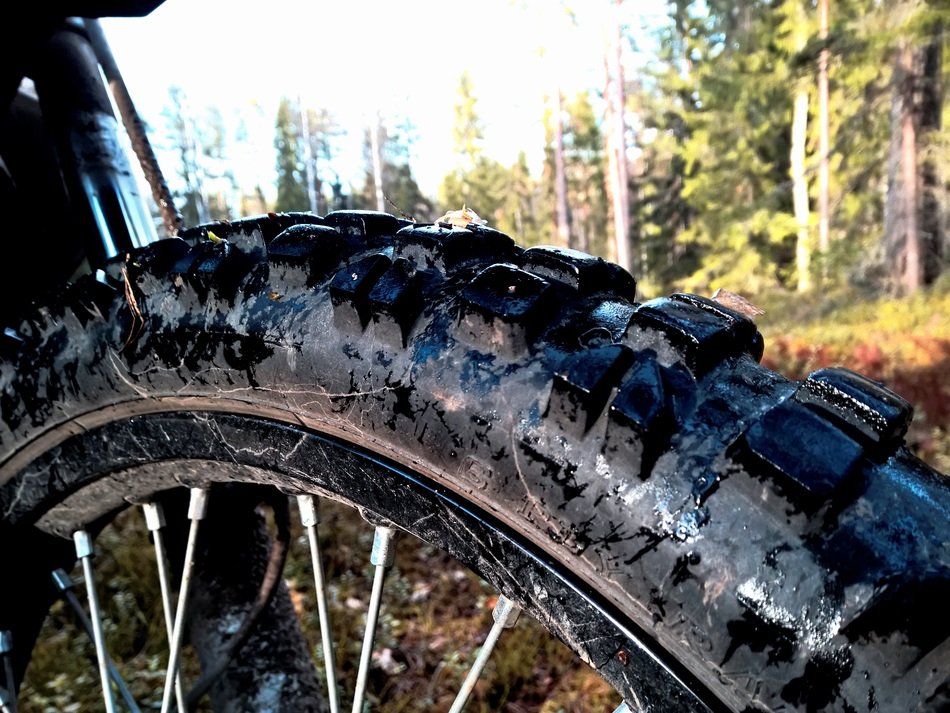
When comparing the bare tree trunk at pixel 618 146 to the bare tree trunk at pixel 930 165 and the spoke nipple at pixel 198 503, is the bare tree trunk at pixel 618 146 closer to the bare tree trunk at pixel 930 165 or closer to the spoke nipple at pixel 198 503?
the bare tree trunk at pixel 930 165

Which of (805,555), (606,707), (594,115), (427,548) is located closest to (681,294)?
(805,555)

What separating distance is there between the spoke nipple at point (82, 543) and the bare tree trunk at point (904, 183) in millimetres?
10463

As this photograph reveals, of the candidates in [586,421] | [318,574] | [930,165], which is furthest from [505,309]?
[930,165]

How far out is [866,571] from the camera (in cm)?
48

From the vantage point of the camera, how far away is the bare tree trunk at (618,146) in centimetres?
1573

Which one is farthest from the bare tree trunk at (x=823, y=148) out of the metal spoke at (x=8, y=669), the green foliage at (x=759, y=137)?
the metal spoke at (x=8, y=669)

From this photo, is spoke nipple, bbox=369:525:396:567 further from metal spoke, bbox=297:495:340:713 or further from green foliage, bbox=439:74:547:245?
green foliage, bbox=439:74:547:245

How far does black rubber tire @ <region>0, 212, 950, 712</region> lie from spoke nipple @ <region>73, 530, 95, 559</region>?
167mm

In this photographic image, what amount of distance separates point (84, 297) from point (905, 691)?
3.53 feet

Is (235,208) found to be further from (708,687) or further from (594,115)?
(708,687)

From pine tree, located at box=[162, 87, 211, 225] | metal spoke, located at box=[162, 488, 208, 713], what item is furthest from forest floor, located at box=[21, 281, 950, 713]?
pine tree, located at box=[162, 87, 211, 225]

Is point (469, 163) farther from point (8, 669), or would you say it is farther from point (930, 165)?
point (8, 669)

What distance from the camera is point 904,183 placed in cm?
923

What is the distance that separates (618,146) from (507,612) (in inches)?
664
